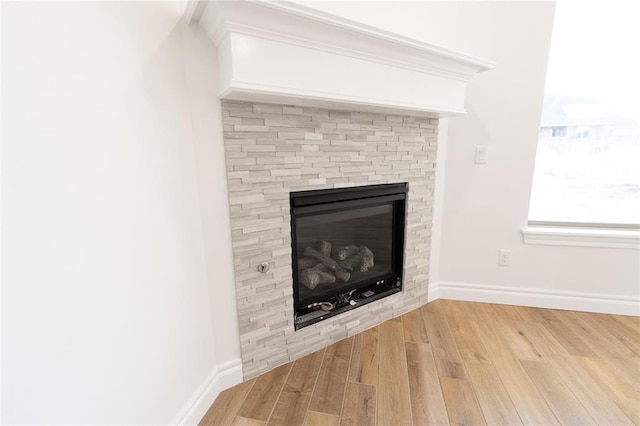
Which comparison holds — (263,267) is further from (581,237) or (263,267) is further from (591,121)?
(591,121)

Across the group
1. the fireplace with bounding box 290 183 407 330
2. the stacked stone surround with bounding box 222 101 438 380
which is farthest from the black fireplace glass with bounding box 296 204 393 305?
the stacked stone surround with bounding box 222 101 438 380

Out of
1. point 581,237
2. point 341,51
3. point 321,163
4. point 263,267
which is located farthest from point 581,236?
point 263,267

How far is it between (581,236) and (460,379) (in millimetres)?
1357

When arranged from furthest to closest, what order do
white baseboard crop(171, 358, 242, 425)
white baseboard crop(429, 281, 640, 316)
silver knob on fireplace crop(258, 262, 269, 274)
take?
white baseboard crop(429, 281, 640, 316), silver knob on fireplace crop(258, 262, 269, 274), white baseboard crop(171, 358, 242, 425)

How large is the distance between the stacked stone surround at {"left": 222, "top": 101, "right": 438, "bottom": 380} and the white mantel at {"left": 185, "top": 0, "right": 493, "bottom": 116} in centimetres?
11

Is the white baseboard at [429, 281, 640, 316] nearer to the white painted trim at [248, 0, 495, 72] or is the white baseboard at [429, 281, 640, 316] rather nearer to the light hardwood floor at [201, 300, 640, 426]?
the light hardwood floor at [201, 300, 640, 426]

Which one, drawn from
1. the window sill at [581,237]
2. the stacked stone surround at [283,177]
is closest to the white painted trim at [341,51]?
the stacked stone surround at [283,177]

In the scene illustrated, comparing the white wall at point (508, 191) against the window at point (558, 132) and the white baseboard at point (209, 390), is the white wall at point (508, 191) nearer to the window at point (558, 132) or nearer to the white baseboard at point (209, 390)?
the window at point (558, 132)

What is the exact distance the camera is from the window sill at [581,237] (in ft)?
6.04

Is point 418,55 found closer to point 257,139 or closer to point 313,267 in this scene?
point 257,139

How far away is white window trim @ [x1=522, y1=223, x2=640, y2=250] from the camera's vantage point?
1.84m

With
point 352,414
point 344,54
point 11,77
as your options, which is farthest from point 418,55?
point 352,414

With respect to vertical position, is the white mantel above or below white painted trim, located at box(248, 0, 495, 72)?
below

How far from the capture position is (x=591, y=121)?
1.93 m
